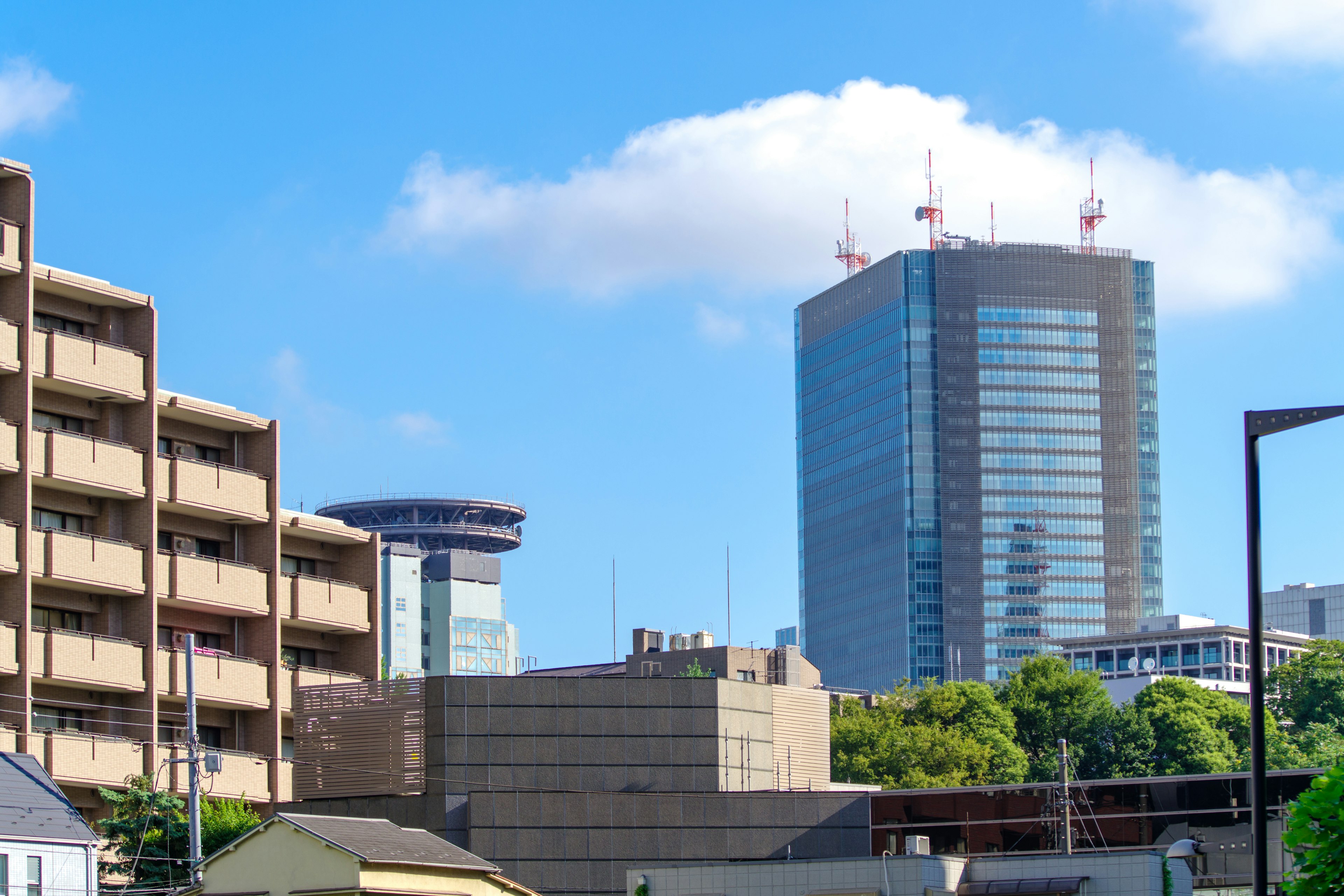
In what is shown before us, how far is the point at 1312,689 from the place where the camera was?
5925 inches

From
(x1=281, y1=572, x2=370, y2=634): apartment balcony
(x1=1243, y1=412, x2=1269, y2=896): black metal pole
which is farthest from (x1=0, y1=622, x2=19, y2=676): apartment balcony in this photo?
(x1=1243, y1=412, x2=1269, y2=896): black metal pole

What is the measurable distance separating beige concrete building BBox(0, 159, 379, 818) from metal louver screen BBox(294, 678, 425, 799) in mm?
6567

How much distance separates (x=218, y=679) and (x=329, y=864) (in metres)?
32.8

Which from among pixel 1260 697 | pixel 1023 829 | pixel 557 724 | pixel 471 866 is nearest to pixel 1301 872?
pixel 1260 697

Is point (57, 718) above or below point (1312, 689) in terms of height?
above

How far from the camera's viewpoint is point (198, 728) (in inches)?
2864

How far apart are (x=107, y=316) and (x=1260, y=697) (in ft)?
186

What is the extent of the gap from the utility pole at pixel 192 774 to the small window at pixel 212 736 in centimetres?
2286

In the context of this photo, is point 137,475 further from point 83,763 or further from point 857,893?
point 857,893

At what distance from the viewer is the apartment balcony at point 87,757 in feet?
210

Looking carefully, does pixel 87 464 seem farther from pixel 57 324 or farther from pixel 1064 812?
pixel 1064 812

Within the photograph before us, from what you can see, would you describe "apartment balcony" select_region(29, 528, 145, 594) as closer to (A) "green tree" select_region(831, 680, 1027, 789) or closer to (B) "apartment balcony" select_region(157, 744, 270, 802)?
(B) "apartment balcony" select_region(157, 744, 270, 802)

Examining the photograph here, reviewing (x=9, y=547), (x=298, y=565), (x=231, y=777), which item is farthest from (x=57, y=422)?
(x=231, y=777)

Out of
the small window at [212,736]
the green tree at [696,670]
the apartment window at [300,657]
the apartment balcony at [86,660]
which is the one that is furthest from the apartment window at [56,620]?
the green tree at [696,670]
